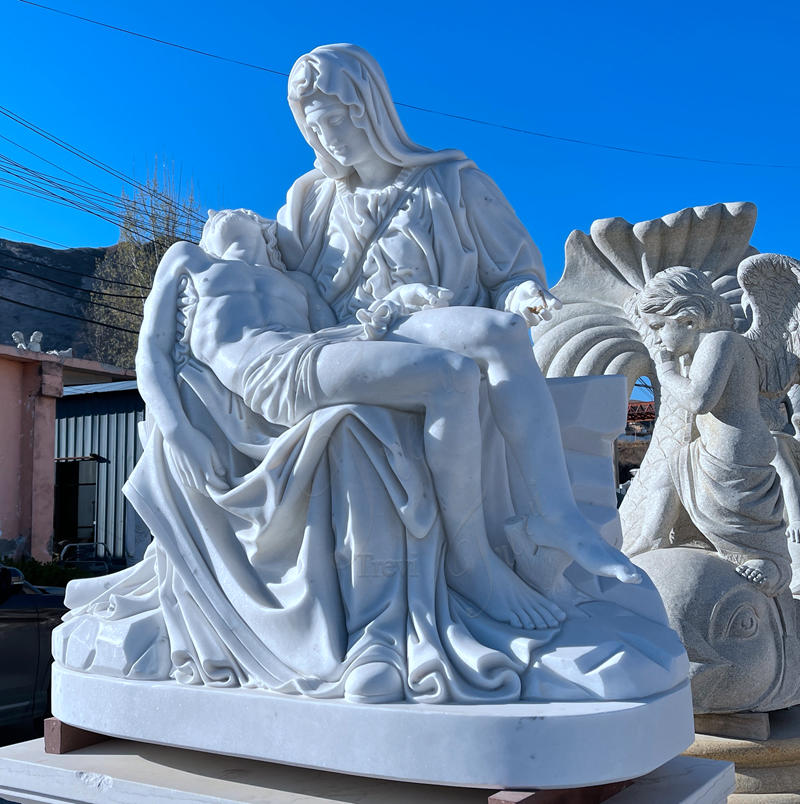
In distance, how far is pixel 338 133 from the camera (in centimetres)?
294

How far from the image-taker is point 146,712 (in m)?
2.40

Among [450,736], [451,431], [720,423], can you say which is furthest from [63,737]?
[720,423]

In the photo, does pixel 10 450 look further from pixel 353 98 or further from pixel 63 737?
pixel 353 98

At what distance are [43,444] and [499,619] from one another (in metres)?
11.1

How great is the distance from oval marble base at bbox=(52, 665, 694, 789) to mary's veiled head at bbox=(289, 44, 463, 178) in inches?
67.3

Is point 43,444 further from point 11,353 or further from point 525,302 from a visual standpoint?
point 525,302

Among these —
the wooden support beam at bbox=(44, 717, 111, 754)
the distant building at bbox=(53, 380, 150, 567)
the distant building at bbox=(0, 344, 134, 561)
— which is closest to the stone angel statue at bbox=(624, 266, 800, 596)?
the wooden support beam at bbox=(44, 717, 111, 754)

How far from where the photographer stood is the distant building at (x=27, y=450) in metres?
11.9

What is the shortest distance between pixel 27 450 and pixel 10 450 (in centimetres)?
22

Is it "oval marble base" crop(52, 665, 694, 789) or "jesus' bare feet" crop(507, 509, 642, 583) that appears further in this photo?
"jesus' bare feet" crop(507, 509, 642, 583)

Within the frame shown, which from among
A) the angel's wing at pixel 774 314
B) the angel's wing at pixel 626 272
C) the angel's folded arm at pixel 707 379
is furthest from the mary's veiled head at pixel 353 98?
the angel's wing at pixel 626 272

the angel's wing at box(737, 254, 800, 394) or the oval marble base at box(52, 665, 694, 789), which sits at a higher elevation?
the angel's wing at box(737, 254, 800, 394)

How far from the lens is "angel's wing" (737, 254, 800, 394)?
409cm

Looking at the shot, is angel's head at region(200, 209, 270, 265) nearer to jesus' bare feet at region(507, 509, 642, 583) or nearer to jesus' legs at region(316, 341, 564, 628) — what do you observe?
jesus' legs at region(316, 341, 564, 628)
